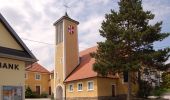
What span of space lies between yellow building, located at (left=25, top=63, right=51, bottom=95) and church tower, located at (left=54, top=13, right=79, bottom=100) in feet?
44.2

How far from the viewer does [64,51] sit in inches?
1804

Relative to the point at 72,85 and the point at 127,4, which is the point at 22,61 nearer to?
the point at 127,4

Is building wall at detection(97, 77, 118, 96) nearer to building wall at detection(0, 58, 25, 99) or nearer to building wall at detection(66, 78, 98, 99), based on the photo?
building wall at detection(66, 78, 98, 99)

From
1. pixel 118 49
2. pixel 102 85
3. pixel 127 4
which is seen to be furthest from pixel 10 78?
pixel 102 85

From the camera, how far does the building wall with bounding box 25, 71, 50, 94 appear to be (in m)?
60.1

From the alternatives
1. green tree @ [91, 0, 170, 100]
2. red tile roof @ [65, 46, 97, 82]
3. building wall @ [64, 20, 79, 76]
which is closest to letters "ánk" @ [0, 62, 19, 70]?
green tree @ [91, 0, 170, 100]

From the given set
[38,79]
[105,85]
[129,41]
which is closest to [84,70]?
[105,85]

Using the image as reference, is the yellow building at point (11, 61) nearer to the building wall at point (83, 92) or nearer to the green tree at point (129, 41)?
the green tree at point (129, 41)

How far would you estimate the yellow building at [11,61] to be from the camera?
17486 millimetres

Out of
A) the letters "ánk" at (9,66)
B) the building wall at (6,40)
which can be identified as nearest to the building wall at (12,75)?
the letters "ánk" at (9,66)

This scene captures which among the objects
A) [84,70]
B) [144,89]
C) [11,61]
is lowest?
[144,89]

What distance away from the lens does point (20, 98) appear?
1841 centimetres

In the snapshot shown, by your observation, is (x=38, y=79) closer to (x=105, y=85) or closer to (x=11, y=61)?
(x=105, y=85)

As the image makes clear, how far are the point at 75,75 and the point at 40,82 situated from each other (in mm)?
20384
